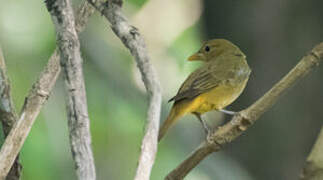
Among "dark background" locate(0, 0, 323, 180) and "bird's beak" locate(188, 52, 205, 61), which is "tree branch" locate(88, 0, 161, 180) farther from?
"bird's beak" locate(188, 52, 205, 61)

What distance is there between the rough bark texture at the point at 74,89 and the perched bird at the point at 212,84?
139 centimetres

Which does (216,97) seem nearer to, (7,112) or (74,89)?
(7,112)

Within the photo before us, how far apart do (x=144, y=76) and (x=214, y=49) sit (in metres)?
2.37

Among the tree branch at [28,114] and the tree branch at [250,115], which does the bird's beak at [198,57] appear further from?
the tree branch at [250,115]

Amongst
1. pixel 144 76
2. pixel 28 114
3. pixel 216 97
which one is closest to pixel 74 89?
pixel 144 76

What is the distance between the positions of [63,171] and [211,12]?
1.96m

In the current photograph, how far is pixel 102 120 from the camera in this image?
3.65 meters

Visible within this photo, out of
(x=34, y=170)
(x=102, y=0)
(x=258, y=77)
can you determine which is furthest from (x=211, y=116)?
(x=102, y=0)

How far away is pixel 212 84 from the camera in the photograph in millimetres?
3738

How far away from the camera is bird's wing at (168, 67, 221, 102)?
3.45 meters

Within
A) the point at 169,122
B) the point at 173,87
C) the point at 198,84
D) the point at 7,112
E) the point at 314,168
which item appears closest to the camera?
the point at 314,168

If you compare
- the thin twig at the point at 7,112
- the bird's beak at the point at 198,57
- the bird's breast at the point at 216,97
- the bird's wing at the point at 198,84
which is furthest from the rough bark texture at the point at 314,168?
the bird's beak at the point at 198,57

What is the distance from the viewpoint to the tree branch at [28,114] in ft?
6.40

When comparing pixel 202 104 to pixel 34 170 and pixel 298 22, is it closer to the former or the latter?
pixel 34 170
